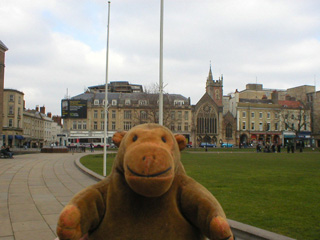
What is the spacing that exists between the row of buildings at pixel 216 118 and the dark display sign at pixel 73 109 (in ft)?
40.9

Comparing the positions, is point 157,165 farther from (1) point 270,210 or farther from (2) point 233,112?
(2) point 233,112

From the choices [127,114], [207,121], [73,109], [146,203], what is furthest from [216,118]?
[146,203]

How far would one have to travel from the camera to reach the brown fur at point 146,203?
6.57ft

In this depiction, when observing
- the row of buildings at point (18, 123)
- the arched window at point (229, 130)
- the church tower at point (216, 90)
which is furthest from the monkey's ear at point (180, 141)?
the church tower at point (216, 90)

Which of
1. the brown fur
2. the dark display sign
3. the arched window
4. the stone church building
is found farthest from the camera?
the arched window

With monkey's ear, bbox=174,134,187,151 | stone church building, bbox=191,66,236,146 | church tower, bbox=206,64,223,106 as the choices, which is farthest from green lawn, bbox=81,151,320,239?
church tower, bbox=206,64,223,106

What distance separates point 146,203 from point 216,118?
7207 centimetres

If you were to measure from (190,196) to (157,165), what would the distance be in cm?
49

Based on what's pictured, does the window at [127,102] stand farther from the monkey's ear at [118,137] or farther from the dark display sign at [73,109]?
the monkey's ear at [118,137]

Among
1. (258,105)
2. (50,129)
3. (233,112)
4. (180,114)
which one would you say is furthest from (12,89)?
(258,105)

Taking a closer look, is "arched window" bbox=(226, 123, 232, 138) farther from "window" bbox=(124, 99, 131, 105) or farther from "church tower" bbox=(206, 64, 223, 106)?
"window" bbox=(124, 99, 131, 105)

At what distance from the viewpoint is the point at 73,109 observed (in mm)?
53406

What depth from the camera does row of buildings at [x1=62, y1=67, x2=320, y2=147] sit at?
2650 inches

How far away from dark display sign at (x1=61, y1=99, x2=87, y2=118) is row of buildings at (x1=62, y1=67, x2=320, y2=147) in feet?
40.9
